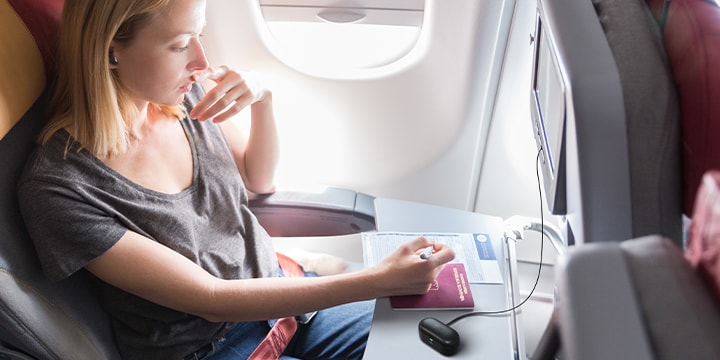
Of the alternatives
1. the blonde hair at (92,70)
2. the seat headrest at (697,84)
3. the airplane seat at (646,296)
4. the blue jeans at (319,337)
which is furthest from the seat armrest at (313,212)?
the airplane seat at (646,296)

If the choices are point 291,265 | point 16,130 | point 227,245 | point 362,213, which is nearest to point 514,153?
point 362,213

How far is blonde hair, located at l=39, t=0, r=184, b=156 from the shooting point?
1145 mm

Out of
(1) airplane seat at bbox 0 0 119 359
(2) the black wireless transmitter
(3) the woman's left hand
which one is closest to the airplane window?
(3) the woman's left hand

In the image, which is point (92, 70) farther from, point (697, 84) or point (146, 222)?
point (697, 84)

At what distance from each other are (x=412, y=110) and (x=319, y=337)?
0.70 meters

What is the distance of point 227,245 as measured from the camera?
1.41 m

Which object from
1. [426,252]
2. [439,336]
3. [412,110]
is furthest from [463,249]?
[412,110]

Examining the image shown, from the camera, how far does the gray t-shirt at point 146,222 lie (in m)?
1.11

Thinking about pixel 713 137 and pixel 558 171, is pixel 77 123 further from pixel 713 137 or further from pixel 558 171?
pixel 713 137

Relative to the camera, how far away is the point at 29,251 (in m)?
1.13

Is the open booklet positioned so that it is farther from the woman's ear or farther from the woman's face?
the woman's ear

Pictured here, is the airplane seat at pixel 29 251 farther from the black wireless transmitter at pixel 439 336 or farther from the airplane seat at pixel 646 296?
the airplane seat at pixel 646 296

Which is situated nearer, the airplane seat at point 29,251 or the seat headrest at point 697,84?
the seat headrest at point 697,84

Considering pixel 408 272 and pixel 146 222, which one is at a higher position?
pixel 146 222
